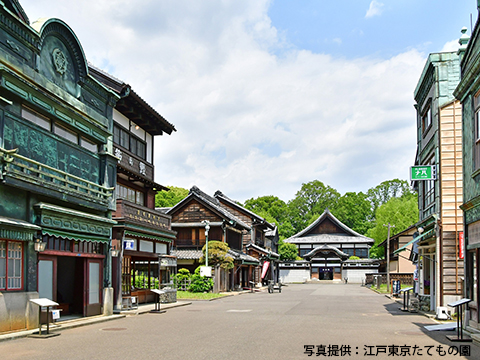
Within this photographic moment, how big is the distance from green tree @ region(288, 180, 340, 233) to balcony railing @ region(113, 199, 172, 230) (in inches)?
3242

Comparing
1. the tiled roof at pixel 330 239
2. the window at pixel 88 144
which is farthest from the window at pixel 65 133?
the tiled roof at pixel 330 239

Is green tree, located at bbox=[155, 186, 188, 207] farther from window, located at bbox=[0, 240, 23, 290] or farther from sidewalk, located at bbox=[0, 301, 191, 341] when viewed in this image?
window, located at bbox=[0, 240, 23, 290]

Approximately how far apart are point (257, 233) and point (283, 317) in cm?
4159

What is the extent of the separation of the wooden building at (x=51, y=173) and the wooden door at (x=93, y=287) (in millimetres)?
38

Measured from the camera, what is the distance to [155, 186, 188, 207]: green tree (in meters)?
78.0

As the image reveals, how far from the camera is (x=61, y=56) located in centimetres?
1798

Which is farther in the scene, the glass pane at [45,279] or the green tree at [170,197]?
the green tree at [170,197]

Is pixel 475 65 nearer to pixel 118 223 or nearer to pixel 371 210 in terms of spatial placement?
pixel 118 223

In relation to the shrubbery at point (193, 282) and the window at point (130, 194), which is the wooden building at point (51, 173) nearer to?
the window at point (130, 194)

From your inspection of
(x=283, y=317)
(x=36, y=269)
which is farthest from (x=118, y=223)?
(x=283, y=317)

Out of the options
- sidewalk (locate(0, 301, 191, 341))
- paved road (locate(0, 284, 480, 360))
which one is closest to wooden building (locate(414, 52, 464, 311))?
paved road (locate(0, 284, 480, 360))

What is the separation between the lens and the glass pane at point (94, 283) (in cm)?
1922

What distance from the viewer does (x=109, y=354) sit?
11344 mm

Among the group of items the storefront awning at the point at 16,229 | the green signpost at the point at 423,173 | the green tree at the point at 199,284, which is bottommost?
the green tree at the point at 199,284
